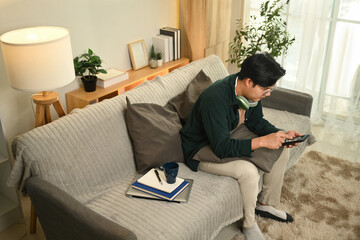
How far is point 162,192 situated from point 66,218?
50 cm

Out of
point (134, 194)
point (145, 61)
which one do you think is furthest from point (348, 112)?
point (134, 194)

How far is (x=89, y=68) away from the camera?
2770 mm

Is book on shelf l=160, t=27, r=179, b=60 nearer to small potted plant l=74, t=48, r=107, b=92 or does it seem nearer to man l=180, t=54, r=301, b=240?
small potted plant l=74, t=48, r=107, b=92

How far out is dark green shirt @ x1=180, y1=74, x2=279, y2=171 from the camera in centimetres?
219

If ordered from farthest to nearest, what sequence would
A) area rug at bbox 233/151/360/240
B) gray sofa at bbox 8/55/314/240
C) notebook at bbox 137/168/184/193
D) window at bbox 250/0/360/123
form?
window at bbox 250/0/360/123
area rug at bbox 233/151/360/240
notebook at bbox 137/168/184/193
gray sofa at bbox 8/55/314/240

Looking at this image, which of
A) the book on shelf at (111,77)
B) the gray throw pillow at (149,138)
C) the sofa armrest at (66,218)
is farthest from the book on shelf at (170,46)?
the sofa armrest at (66,218)

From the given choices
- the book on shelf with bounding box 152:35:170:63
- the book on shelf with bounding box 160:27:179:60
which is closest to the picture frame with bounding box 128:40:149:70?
the book on shelf with bounding box 152:35:170:63

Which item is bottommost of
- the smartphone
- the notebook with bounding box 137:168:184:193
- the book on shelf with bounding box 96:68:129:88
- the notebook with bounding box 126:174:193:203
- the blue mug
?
the notebook with bounding box 126:174:193:203

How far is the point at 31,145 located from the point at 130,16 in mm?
1665

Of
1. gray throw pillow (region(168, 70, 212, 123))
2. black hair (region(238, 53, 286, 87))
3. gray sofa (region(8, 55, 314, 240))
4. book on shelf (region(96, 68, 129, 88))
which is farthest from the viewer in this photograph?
book on shelf (region(96, 68, 129, 88))

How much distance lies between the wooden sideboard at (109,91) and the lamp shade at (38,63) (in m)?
0.55

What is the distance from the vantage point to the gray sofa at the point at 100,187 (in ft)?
5.92

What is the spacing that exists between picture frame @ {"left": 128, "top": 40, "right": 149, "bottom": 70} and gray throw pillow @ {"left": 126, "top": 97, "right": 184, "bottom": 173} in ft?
3.40

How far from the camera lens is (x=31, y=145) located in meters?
1.91
